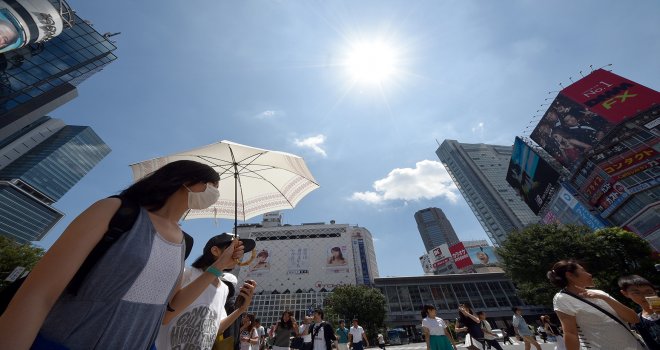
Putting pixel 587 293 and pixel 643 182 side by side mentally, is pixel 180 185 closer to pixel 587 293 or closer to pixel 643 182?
pixel 587 293

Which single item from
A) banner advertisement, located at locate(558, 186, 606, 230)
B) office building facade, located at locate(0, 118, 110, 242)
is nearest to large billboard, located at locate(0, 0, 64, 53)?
office building facade, located at locate(0, 118, 110, 242)

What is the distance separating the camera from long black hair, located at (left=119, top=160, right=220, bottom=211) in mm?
1267

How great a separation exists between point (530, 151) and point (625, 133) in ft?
32.6

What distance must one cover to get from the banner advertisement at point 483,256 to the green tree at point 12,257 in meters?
63.7

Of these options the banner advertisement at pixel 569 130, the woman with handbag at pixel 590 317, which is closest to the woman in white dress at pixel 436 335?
the woman with handbag at pixel 590 317

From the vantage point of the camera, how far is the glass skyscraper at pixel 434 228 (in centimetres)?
12012

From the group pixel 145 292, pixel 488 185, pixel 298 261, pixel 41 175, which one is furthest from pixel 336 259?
pixel 41 175

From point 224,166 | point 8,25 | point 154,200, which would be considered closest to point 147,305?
point 154,200

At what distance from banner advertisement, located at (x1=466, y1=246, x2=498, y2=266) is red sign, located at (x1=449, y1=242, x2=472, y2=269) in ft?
32.1

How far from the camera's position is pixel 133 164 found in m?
4.15

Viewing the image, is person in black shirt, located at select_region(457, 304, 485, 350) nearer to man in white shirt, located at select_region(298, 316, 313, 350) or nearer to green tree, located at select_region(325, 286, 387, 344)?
man in white shirt, located at select_region(298, 316, 313, 350)

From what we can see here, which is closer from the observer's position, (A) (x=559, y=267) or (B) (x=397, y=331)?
(A) (x=559, y=267)

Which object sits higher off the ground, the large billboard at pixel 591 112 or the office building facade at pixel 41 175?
the office building facade at pixel 41 175

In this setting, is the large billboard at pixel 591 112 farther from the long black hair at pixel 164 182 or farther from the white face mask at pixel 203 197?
the long black hair at pixel 164 182
